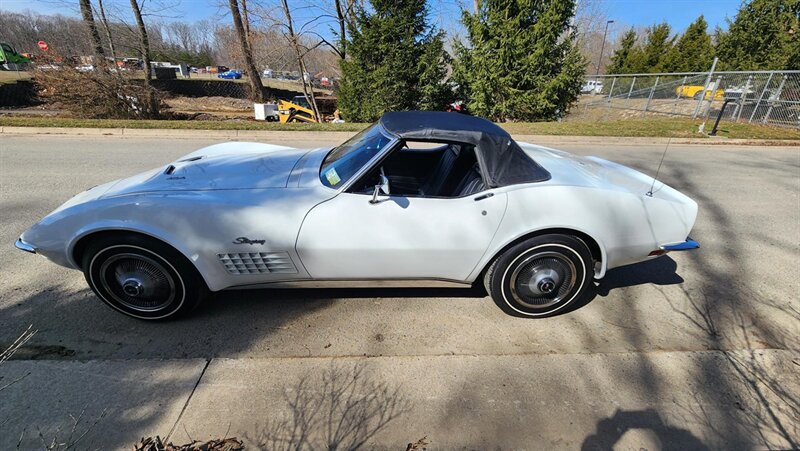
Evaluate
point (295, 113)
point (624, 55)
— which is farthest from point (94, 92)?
point (624, 55)

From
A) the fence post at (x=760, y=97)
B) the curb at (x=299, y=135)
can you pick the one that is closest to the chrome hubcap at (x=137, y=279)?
the curb at (x=299, y=135)

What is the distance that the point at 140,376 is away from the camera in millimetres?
2186

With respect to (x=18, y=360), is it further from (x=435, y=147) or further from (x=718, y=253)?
(x=718, y=253)

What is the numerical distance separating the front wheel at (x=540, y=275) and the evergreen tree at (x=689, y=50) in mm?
33204

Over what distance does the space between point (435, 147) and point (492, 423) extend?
96.6 inches

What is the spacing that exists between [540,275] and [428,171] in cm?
147

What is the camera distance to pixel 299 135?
10141 millimetres

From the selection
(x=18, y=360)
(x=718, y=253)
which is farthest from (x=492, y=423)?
(x=718, y=253)

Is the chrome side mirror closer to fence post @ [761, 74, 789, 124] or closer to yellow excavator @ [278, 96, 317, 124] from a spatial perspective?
yellow excavator @ [278, 96, 317, 124]

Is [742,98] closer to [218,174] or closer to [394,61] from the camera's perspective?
[394,61]

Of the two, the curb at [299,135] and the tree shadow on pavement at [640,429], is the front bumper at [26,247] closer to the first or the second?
the tree shadow on pavement at [640,429]

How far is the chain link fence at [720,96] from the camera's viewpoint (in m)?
13.3

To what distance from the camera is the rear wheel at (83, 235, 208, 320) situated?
7.80ft

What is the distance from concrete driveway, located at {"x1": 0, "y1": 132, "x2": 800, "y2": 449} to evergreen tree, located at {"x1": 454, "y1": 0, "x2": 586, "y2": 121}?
998cm
